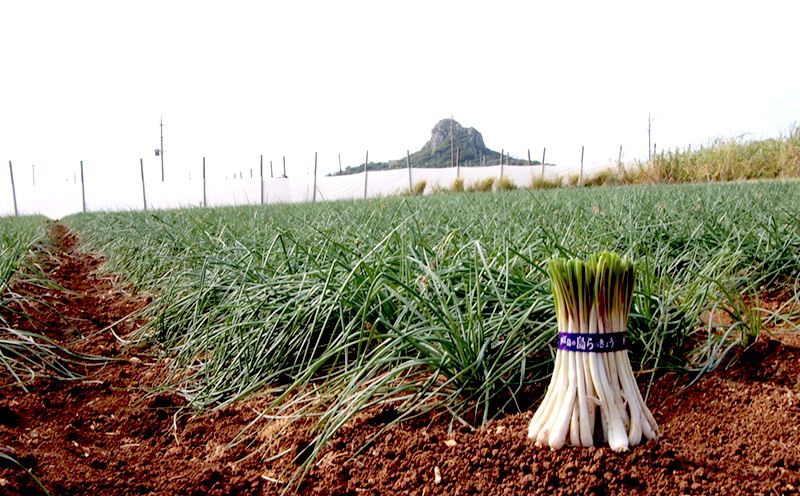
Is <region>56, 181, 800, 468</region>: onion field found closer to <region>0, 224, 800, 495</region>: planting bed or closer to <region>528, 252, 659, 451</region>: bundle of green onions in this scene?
<region>0, 224, 800, 495</region>: planting bed

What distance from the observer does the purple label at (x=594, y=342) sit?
92cm

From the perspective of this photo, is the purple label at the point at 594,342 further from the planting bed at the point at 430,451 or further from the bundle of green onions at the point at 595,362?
the planting bed at the point at 430,451

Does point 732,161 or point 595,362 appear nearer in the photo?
point 595,362

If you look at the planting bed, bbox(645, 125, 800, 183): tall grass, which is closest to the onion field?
the planting bed

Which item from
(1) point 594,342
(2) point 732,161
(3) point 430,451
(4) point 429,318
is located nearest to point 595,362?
(1) point 594,342

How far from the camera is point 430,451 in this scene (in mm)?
1051

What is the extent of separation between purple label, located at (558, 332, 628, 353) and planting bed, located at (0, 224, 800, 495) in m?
0.16

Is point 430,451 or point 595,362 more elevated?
point 595,362

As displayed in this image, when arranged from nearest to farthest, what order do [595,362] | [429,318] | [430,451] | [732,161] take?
1. [595,362]
2. [430,451]
3. [429,318]
4. [732,161]

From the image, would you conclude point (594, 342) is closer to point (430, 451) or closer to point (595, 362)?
point (595, 362)

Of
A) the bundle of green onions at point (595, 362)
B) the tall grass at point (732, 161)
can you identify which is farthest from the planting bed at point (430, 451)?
the tall grass at point (732, 161)

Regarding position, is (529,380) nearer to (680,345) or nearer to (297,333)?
(680,345)

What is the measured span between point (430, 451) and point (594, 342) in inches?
14.3

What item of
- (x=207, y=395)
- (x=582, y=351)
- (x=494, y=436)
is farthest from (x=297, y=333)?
(x=582, y=351)
